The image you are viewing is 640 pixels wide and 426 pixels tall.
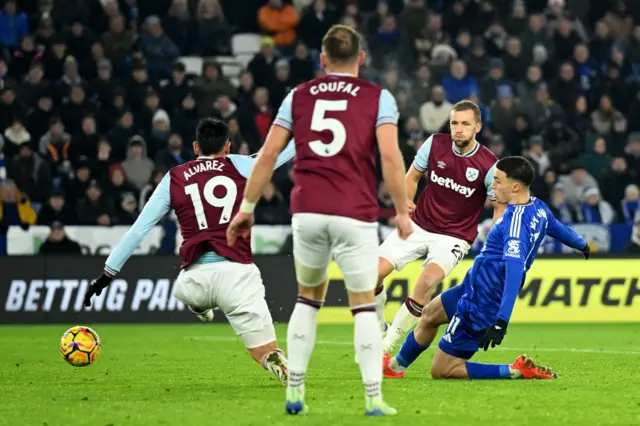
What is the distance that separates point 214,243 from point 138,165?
36.2ft

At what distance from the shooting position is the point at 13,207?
18.4 meters

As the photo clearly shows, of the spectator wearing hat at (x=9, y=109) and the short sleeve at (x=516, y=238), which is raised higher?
the short sleeve at (x=516, y=238)

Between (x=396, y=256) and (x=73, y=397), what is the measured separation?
3.56 meters

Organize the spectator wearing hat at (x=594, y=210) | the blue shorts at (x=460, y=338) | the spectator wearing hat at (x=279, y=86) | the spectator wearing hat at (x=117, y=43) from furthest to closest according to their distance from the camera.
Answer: the spectator wearing hat at (x=117, y=43) → the spectator wearing hat at (x=279, y=86) → the spectator wearing hat at (x=594, y=210) → the blue shorts at (x=460, y=338)

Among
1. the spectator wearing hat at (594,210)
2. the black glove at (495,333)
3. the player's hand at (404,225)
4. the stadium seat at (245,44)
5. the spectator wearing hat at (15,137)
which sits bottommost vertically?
the spectator wearing hat at (594,210)

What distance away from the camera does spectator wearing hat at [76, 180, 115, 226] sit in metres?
18.4

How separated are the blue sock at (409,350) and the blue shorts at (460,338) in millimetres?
196

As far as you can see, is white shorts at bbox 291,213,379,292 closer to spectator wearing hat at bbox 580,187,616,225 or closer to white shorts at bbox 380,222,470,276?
white shorts at bbox 380,222,470,276

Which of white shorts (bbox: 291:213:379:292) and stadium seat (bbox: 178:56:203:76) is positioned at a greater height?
white shorts (bbox: 291:213:379:292)

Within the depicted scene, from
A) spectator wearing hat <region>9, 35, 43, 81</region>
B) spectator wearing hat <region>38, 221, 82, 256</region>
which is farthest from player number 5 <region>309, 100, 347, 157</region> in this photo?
spectator wearing hat <region>9, 35, 43, 81</region>

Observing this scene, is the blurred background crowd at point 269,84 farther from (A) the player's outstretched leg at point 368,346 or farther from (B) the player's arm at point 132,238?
(A) the player's outstretched leg at point 368,346

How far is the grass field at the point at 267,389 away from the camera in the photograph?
21.7 ft

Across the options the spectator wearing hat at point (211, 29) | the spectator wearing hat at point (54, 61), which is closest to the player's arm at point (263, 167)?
the spectator wearing hat at point (54, 61)

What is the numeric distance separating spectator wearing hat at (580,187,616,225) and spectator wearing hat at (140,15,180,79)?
7.63m
